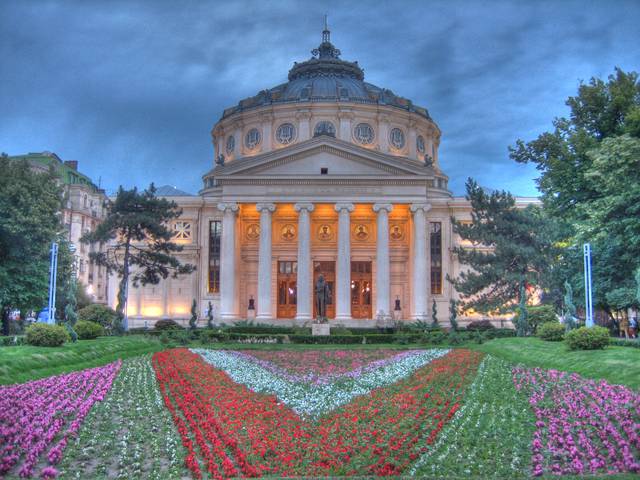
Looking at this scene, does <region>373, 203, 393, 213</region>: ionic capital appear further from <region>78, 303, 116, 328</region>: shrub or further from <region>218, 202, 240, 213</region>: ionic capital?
<region>78, 303, 116, 328</region>: shrub

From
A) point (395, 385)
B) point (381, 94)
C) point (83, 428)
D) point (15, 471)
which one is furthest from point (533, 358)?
point (381, 94)

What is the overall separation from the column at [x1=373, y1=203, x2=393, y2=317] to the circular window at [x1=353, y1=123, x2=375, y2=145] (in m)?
14.4

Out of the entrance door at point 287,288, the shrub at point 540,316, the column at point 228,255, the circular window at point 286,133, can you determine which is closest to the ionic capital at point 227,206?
the column at point 228,255

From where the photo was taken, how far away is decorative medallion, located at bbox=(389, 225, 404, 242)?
200 feet

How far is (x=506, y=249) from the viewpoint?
144 ft

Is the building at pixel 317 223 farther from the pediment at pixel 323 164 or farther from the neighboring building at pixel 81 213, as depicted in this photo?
the neighboring building at pixel 81 213

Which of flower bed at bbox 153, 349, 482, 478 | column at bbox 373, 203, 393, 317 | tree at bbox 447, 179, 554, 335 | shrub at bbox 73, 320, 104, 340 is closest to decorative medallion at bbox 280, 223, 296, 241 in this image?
column at bbox 373, 203, 393, 317

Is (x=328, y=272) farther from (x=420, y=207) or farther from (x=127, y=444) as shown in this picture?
(x=127, y=444)

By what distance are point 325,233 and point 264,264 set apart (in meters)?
7.76

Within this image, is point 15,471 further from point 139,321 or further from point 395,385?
point 139,321

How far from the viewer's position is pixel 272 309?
59281mm

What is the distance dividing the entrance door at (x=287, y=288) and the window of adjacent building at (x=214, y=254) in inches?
232

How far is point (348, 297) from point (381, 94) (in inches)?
1087

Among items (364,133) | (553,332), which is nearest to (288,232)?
(364,133)
